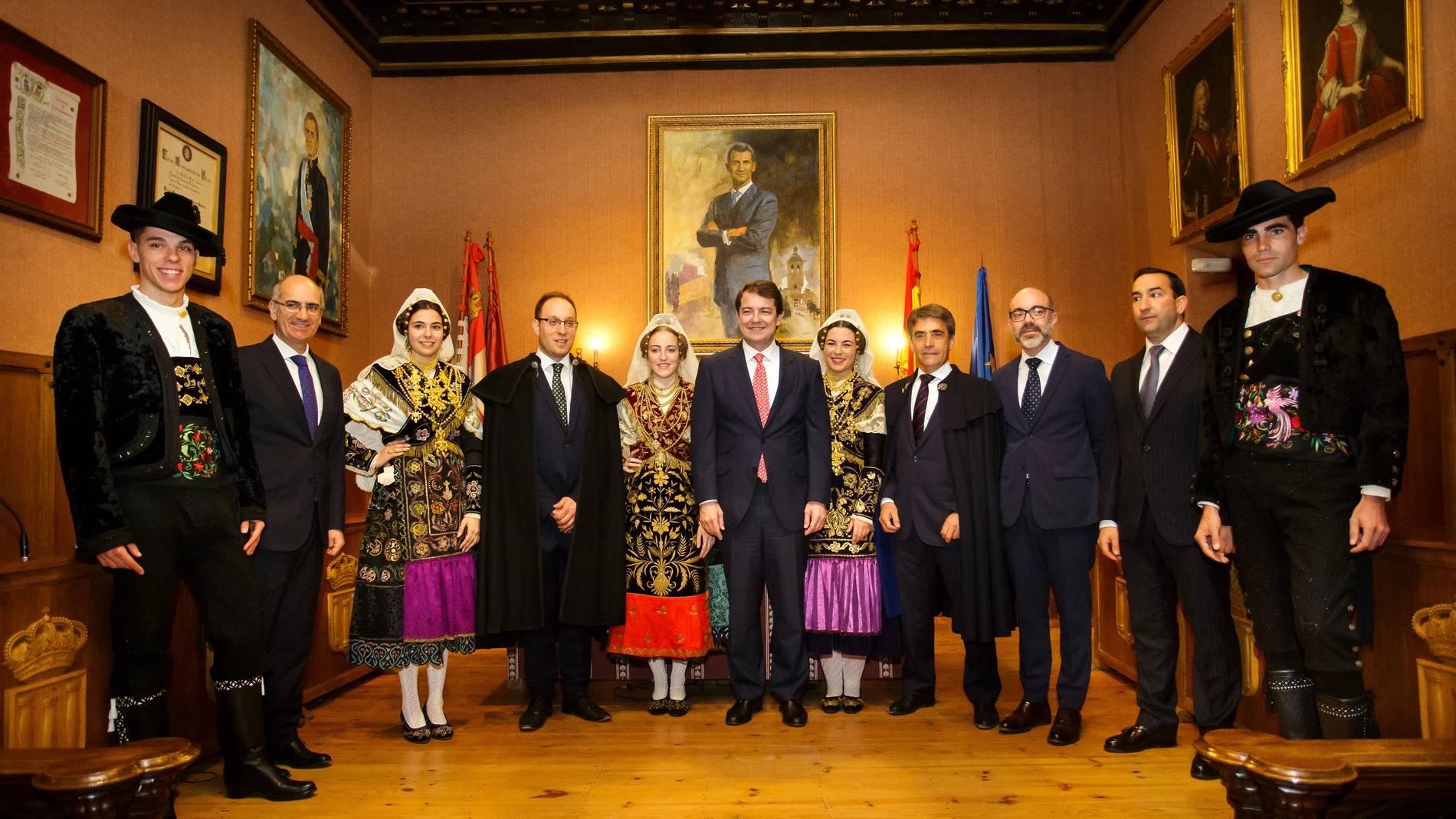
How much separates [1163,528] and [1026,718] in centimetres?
98

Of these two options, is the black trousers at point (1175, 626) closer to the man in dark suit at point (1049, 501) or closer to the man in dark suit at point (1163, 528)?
the man in dark suit at point (1163, 528)

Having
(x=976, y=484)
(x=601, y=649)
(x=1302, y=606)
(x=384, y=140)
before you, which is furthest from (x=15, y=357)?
(x=384, y=140)

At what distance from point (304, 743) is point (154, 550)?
122 centimetres

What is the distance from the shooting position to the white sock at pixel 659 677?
12.4ft

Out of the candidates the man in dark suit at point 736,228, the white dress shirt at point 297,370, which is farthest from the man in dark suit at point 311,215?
the man in dark suit at point 736,228

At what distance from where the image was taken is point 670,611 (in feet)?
12.1

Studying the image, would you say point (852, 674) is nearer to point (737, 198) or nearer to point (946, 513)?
point (946, 513)

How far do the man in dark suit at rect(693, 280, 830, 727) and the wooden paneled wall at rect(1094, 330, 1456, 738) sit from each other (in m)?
1.55

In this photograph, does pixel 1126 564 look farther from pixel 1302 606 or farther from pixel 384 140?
pixel 384 140

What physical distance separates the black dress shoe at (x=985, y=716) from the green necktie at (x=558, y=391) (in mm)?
2055

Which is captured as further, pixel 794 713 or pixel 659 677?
pixel 659 677

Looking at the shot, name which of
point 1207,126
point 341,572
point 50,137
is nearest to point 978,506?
point 341,572

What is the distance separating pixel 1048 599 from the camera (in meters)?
3.38

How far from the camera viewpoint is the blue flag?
6.18 m
